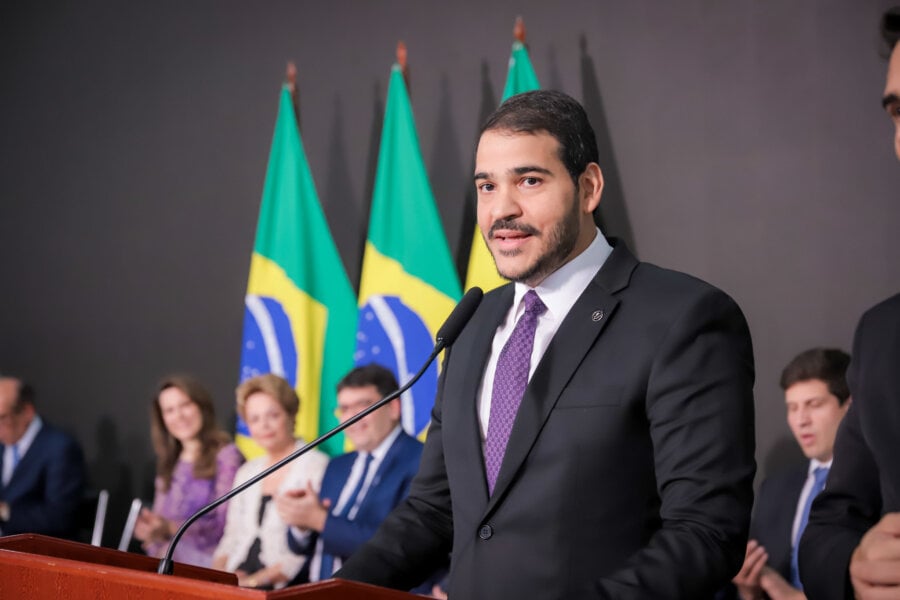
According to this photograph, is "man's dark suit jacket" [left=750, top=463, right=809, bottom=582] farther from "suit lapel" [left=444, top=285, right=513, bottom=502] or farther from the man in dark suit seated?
"suit lapel" [left=444, top=285, right=513, bottom=502]

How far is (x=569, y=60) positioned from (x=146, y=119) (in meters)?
2.79

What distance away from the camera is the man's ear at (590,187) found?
1.89 meters

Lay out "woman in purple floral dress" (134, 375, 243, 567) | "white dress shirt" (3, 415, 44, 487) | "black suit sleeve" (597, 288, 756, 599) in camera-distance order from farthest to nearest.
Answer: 1. "white dress shirt" (3, 415, 44, 487)
2. "woman in purple floral dress" (134, 375, 243, 567)
3. "black suit sleeve" (597, 288, 756, 599)

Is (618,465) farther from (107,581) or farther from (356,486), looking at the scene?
(356,486)

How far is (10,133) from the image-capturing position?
683 centimetres

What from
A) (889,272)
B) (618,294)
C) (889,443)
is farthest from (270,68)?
(889,443)

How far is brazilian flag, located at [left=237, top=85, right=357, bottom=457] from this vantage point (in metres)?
5.21

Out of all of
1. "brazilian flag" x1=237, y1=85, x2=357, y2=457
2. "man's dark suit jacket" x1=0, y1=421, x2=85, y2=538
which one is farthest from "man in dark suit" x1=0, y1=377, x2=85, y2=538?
"brazilian flag" x1=237, y1=85, x2=357, y2=457

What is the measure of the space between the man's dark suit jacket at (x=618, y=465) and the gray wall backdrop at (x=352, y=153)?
2.87m

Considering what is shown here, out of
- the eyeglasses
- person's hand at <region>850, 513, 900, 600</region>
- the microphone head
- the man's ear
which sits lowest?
the eyeglasses

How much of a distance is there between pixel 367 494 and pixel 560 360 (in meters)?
2.70

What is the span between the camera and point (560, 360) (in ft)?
5.77

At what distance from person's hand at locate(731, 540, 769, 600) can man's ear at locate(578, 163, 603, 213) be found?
1949mm

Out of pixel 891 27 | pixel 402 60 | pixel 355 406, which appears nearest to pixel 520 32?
pixel 402 60
